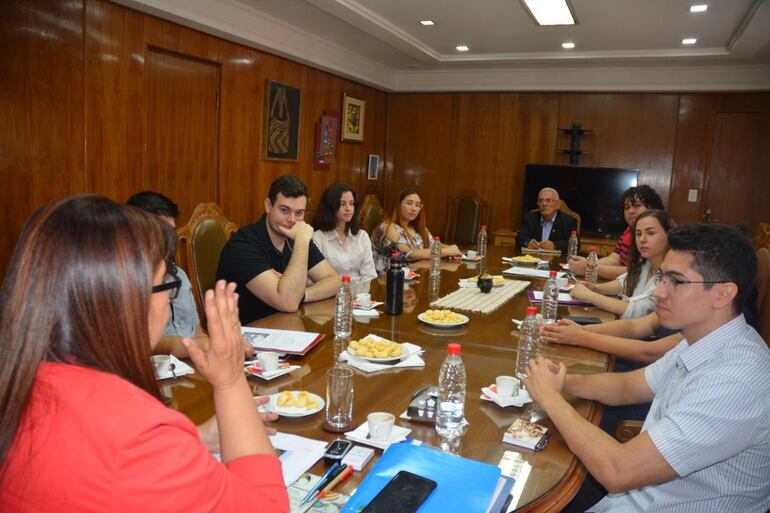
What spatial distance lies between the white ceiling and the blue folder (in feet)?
11.5

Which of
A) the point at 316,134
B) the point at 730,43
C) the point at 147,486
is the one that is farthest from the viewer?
the point at 316,134

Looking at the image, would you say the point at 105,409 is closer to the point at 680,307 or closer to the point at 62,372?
the point at 62,372

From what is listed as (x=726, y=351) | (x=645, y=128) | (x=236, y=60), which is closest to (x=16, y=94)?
(x=236, y=60)

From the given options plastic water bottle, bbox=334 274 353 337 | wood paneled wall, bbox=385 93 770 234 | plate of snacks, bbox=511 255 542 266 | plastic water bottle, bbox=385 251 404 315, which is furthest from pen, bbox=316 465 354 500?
wood paneled wall, bbox=385 93 770 234

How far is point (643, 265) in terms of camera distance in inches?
115

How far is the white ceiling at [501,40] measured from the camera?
4.40 meters

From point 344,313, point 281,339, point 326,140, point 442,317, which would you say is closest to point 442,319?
point 442,317

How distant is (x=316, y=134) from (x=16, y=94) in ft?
10.2

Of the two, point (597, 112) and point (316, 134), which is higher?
point (597, 112)

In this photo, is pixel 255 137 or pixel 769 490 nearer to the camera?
pixel 769 490

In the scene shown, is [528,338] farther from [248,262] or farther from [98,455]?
[98,455]

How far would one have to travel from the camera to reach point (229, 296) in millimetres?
990

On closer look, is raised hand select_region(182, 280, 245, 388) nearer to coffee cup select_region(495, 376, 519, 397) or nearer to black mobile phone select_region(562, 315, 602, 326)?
coffee cup select_region(495, 376, 519, 397)

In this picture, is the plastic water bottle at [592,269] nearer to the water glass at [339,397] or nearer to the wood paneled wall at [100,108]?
the water glass at [339,397]
